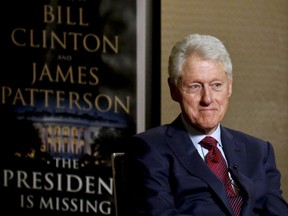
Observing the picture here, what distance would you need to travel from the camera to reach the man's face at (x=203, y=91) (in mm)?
2561

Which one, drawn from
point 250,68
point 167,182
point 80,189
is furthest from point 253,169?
point 80,189

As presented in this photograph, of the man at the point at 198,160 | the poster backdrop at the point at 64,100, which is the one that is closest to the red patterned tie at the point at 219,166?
the man at the point at 198,160

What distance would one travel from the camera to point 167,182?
2.59m

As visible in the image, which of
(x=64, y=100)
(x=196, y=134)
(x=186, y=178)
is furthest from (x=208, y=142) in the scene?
(x=64, y=100)

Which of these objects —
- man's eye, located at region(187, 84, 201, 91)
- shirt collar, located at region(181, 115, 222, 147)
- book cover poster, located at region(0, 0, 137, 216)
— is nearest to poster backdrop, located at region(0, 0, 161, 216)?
book cover poster, located at region(0, 0, 137, 216)

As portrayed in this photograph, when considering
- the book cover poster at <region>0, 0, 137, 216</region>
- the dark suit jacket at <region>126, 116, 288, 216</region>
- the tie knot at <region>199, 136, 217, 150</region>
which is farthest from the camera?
the book cover poster at <region>0, 0, 137, 216</region>

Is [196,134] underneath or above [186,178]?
above

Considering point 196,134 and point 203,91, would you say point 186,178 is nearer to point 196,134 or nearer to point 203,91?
point 196,134

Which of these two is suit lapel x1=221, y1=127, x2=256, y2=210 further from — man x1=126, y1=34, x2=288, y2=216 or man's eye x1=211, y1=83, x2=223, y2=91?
man's eye x1=211, y1=83, x2=223, y2=91

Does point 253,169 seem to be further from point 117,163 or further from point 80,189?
point 80,189

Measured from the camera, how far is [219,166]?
267cm

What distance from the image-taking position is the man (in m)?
2.56

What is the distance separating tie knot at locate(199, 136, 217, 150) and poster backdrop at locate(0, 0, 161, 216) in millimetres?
1460

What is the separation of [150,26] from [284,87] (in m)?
0.84
